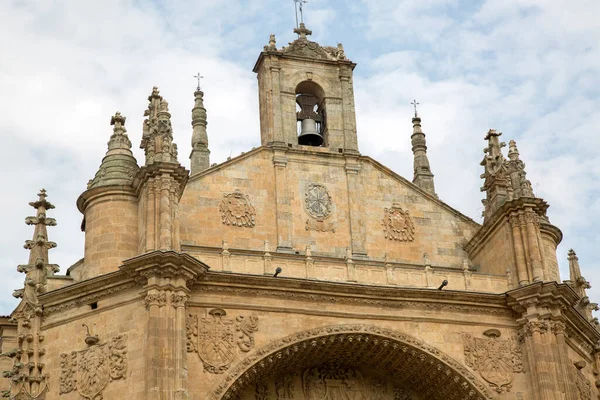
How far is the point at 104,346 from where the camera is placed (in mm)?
25422

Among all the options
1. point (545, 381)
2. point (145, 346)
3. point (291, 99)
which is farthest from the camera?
point (291, 99)

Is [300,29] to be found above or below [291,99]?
above

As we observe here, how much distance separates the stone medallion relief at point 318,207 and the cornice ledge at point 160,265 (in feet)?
14.6

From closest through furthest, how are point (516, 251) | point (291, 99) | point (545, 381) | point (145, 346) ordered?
point (145, 346), point (545, 381), point (516, 251), point (291, 99)

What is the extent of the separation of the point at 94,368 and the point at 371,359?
647cm

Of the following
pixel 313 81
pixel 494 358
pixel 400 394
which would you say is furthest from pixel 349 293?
pixel 313 81

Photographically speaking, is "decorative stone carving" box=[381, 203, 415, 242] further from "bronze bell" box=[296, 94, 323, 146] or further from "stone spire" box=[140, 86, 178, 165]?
"stone spire" box=[140, 86, 178, 165]

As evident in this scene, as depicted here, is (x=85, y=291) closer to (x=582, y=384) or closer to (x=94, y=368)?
(x=94, y=368)

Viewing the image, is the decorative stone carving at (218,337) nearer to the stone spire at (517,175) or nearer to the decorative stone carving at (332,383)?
the decorative stone carving at (332,383)

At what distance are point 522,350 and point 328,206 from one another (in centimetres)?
582

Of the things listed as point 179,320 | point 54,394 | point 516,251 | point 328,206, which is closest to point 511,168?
point 516,251

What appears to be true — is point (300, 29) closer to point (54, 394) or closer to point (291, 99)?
point (291, 99)

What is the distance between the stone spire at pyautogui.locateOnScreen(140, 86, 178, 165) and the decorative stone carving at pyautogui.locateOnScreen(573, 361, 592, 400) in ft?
34.7

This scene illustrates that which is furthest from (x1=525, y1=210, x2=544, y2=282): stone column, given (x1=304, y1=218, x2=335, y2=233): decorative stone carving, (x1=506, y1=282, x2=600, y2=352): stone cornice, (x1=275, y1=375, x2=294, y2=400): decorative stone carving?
(x1=275, y1=375, x2=294, y2=400): decorative stone carving
